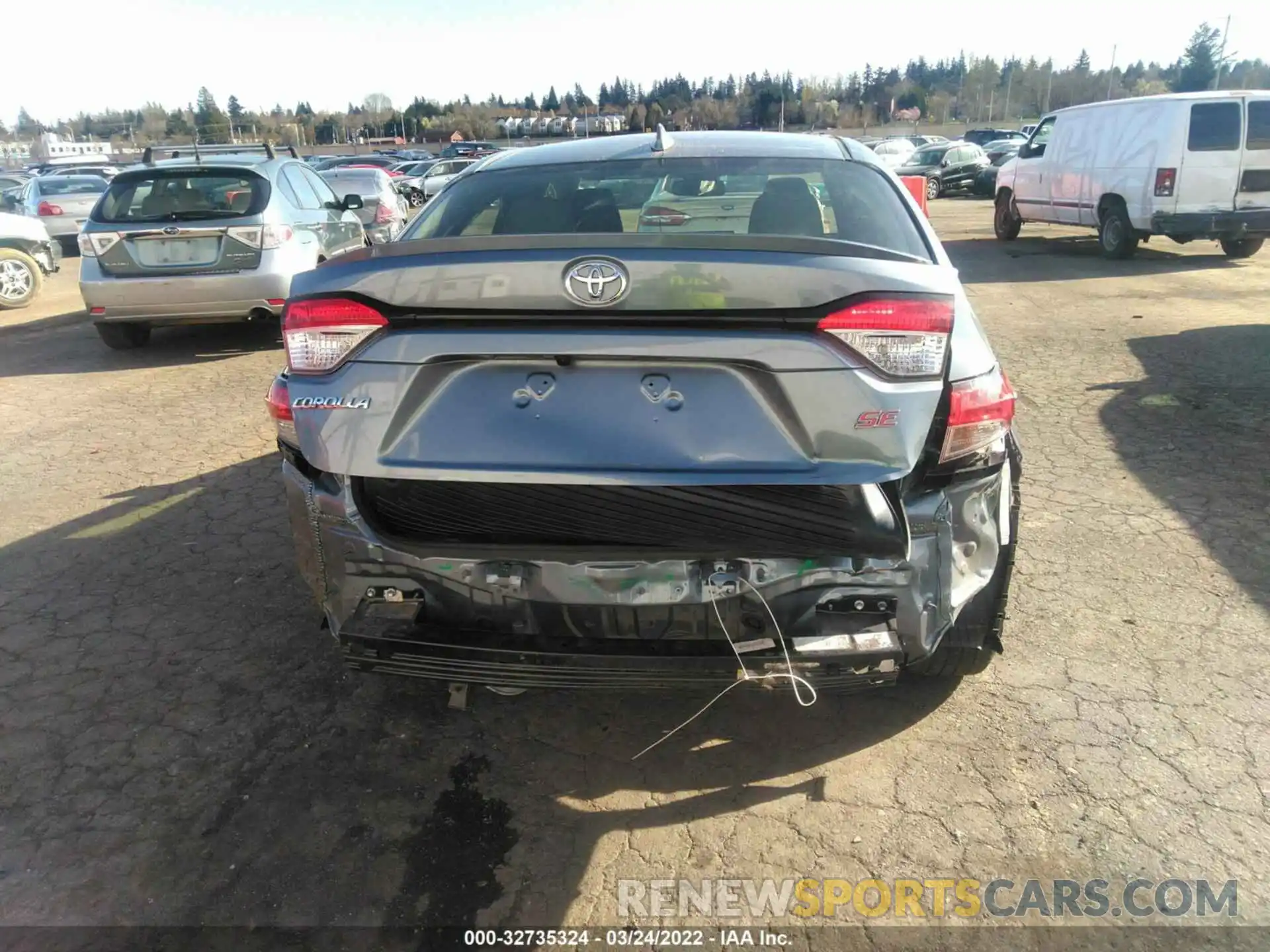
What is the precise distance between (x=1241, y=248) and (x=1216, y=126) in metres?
2.36

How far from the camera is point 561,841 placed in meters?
2.46

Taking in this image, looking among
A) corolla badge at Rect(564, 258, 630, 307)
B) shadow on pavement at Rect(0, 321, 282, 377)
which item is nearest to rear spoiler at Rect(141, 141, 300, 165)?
shadow on pavement at Rect(0, 321, 282, 377)

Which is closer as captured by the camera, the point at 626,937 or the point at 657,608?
the point at 626,937

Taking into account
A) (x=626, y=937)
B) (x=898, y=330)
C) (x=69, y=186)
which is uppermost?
(x=69, y=186)

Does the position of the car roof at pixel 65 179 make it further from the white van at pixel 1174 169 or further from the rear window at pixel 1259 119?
the rear window at pixel 1259 119

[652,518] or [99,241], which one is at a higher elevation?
[99,241]

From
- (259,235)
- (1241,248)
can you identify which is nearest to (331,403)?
(259,235)

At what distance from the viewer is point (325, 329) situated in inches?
93.4

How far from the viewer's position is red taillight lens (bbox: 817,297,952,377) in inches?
85.0

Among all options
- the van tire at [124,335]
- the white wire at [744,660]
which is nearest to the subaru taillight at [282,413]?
the white wire at [744,660]

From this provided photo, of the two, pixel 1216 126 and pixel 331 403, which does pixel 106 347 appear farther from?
pixel 1216 126

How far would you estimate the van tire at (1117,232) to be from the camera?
12.6 metres

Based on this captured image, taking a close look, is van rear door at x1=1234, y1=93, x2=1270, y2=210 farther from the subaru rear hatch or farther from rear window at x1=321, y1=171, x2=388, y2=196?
rear window at x1=321, y1=171, x2=388, y2=196

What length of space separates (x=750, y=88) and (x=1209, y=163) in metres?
95.0
